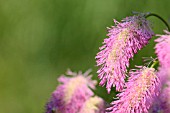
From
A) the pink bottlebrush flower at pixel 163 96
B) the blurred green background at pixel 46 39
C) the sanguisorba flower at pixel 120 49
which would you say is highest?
the blurred green background at pixel 46 39

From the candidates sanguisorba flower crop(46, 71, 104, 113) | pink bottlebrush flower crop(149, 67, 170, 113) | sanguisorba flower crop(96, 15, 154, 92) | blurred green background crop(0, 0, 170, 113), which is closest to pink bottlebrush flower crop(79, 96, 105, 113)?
sanguisorba flower crop(46, 71, 104, 113)

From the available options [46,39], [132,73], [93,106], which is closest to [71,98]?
[93,106]

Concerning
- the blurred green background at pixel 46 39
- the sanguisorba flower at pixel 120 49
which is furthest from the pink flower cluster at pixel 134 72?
the blurred green background at pixel 46 39

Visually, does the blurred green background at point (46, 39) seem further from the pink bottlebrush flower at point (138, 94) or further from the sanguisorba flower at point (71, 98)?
the pink bottlebrush flower at point (138, 94)

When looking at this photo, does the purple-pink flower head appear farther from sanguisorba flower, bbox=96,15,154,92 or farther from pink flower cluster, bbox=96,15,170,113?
sanguisorba flower, bbox=96,15,154,92

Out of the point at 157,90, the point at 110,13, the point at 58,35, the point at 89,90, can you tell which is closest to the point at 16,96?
the point at 58,35

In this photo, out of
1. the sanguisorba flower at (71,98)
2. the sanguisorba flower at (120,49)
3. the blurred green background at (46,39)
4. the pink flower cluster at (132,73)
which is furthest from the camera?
the blurred green background at (46,39)

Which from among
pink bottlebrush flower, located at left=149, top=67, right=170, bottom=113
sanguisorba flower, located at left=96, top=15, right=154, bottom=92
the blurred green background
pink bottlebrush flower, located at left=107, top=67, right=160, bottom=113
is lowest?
pink bottlebrush flower, located at left=149, top=67, right=170, bottom=113
